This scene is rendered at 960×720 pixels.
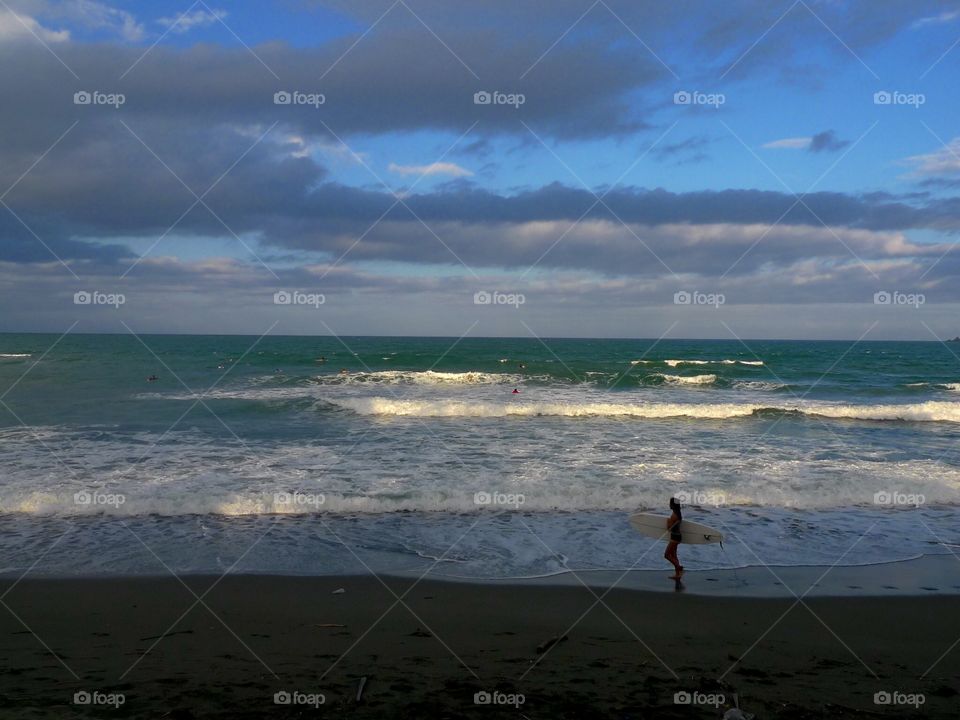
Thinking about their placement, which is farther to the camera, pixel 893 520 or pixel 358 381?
pixel 358 381

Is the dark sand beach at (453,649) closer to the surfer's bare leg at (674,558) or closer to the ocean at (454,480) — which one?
the surfer's bare leg at (674,558)

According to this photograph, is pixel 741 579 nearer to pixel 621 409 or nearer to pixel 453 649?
pixel 453 649

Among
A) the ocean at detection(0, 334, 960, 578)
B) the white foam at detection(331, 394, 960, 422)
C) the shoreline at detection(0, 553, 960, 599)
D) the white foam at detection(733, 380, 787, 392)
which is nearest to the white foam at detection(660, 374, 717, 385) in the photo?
the white foam at detection(733, 380, 787, 392)

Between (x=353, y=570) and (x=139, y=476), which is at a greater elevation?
(x=139, y=476)

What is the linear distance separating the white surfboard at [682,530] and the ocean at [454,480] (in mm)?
367

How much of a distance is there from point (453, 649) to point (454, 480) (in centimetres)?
747

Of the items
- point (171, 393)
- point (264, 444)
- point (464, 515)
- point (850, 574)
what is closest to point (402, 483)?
point (464, 515)

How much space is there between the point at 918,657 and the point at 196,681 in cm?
664

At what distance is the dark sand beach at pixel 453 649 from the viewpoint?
5387 mm

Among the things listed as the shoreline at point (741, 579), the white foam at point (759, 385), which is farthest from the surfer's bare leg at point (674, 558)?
the white foam at point (759, 385)

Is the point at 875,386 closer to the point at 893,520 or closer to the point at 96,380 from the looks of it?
the point at 893,520

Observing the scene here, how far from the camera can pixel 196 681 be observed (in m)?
5.74

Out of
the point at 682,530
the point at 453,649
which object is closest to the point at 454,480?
the point at 682,530

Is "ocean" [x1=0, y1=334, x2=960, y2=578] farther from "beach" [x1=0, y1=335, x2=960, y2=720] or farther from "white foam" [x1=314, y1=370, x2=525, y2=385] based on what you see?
"white foam" [x1=314, y1=370, x2=525, y2=385]
